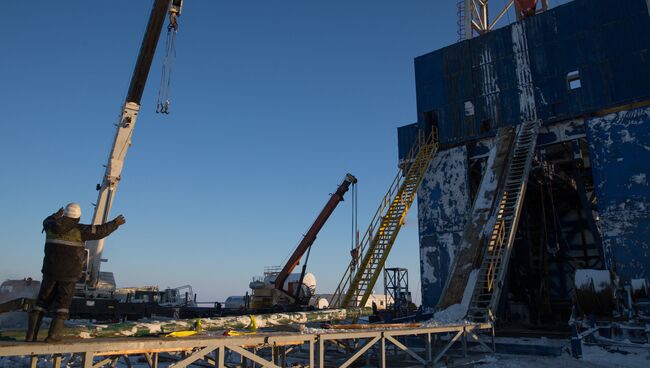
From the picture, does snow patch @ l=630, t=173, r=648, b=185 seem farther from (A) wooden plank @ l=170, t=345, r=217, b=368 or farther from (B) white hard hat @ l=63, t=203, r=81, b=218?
(B) white hard hat @ l=63, t=203, r=81, b=218

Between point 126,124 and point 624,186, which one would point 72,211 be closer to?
point 126,124

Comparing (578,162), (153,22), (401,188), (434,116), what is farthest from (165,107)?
(578,162)

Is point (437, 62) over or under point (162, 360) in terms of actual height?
over

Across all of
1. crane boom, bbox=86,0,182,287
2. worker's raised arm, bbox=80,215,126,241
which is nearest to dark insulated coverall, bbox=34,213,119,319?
worker's raised arm, bbox=80,215,126,241

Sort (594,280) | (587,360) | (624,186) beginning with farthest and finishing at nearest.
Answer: (624,186)
(594,280)
(587,360)

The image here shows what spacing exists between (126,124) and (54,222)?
570 inches

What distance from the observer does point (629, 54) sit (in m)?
17.9

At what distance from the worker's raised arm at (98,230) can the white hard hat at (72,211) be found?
0.18 meters

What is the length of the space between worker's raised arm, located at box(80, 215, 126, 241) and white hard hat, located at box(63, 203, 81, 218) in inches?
7.0

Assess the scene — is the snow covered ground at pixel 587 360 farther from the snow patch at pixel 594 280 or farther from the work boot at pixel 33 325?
the work boot at pixel 33 325

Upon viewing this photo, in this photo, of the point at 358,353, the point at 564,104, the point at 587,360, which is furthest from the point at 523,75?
the point at 358,353

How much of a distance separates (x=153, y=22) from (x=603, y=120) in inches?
672

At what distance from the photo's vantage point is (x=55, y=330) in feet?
18.1

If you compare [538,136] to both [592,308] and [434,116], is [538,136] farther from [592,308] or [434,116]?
[592,308]
